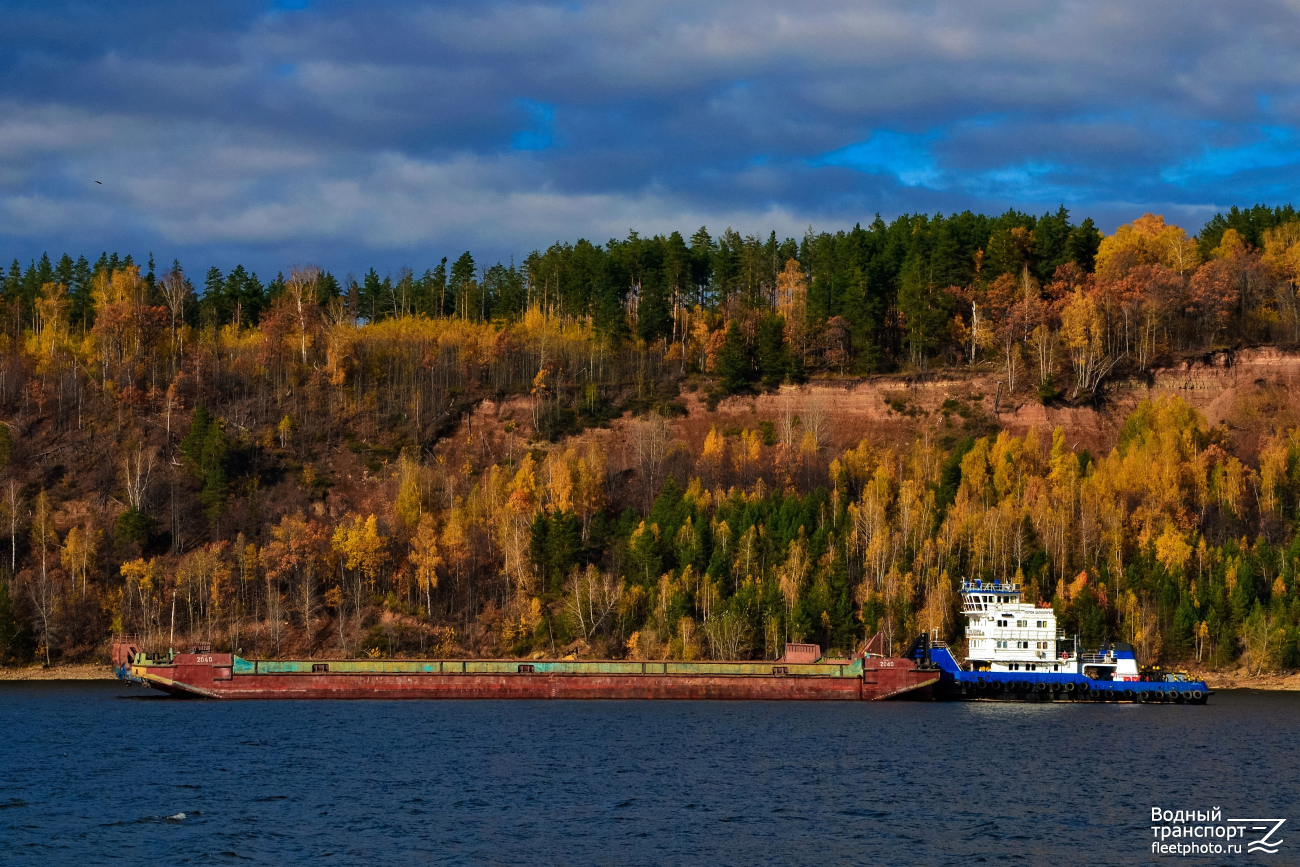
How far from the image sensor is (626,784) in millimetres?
55562

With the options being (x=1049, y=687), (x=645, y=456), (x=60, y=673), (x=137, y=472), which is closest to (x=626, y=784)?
(x=1049, y=687)

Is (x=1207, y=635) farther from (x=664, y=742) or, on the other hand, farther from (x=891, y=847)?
(x=891, y=847)

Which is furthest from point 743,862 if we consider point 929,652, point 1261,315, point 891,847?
point 1261,315

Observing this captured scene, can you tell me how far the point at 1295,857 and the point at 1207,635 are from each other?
239 ft

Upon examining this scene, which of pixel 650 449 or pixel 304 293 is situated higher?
pixel 304 293

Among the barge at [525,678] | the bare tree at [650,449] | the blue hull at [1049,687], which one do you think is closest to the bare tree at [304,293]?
the bare tree at [650,449]

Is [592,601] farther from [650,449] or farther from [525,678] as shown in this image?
[650,449]

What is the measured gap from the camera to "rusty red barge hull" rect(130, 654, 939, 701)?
95.2 m

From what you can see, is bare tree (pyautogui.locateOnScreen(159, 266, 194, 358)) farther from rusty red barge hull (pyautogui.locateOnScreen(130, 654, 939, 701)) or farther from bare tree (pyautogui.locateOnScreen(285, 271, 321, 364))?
rusty red barge hull (pyautogui.locateOnScreen(130, 654, 939, 701))

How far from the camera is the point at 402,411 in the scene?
16375 centimetres

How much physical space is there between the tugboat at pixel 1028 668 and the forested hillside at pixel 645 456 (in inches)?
454

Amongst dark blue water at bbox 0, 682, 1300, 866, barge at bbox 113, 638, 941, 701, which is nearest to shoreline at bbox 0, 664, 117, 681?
barge at bbox 113, 638, 941, 701

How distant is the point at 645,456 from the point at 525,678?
5315 centimetres

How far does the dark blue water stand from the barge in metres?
8.70
